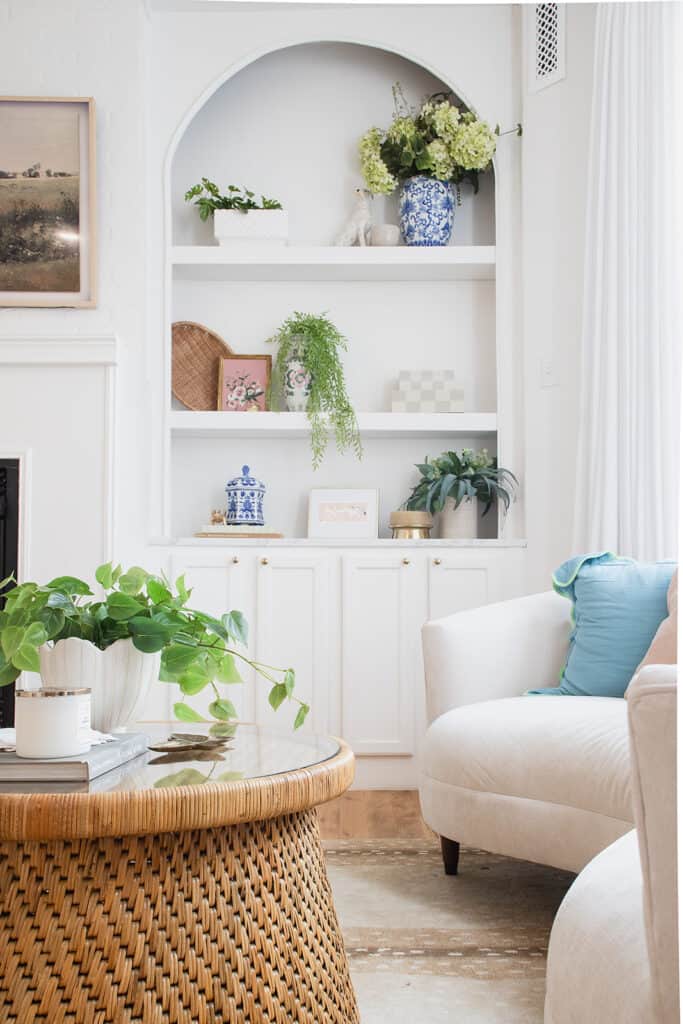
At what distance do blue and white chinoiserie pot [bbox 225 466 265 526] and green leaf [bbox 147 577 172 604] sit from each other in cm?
223

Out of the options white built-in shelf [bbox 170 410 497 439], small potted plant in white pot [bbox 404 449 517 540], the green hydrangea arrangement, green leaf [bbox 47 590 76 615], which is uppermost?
the green hydrangea arrangement

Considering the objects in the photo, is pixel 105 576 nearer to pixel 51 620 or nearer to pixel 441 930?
pixel 51 620

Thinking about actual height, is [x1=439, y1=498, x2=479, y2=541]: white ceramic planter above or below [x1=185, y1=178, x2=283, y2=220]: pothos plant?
below

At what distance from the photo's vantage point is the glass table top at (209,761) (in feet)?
3.67

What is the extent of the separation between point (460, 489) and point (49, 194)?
180cm

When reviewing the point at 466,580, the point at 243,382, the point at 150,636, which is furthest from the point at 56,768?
the point at 243,382

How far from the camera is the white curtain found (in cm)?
297

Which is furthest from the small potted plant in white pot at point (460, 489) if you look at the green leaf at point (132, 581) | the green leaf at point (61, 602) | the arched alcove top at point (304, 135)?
the green leaf at point (61, 602)

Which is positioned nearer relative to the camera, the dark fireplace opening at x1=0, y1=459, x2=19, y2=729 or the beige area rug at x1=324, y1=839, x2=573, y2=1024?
the beige area rug at x1=324, y1=839, x2=573, y2=1024

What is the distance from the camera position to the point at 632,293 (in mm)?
3107

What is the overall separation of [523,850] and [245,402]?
2.24m

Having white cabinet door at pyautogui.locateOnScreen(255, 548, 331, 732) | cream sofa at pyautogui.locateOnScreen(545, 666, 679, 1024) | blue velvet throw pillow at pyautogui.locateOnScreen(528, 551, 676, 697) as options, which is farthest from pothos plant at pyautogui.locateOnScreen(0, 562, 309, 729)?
white cabinet door at pyautogui.locateOnScreen(255, 548, 331, 732)

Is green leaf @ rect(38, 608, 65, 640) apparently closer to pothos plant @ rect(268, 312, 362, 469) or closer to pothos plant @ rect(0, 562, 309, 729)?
pothos plant @ rect(0, 562, 309, 729)

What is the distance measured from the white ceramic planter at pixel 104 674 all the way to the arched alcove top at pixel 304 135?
9.33 ft
